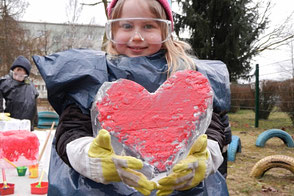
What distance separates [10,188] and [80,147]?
328 cm

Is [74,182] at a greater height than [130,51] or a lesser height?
lesser

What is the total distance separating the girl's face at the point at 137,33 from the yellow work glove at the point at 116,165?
0.63m

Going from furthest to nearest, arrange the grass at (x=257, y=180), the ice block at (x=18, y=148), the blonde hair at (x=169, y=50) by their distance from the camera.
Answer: the grass at (x=257, y=180), the ice block at (x=18, y=148), the blonde hair at (x=169, y=50)

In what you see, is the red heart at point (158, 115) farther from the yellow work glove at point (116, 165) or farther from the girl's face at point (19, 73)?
the girl's face at point (19, 73)

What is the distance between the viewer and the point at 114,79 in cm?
151

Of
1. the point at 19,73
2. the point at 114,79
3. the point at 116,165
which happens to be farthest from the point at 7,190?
the point at 116,165

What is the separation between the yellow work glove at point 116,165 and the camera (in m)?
1.08

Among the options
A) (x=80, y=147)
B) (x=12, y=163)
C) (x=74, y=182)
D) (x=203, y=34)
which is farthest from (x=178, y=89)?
(x=203, y=34)

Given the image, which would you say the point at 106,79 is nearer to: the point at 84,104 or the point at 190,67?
the point at 84,104

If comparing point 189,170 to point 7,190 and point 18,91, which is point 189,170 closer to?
point 7,190

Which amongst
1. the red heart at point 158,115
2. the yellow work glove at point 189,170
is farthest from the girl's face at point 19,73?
the yellow work glove at point 189,170

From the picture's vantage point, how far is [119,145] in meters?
1.29

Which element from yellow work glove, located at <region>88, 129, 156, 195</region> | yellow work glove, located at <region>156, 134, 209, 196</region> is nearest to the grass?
yellow work glove, located at <region>156, 134, 209, 196</region>

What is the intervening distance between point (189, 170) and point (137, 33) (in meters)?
0.75
